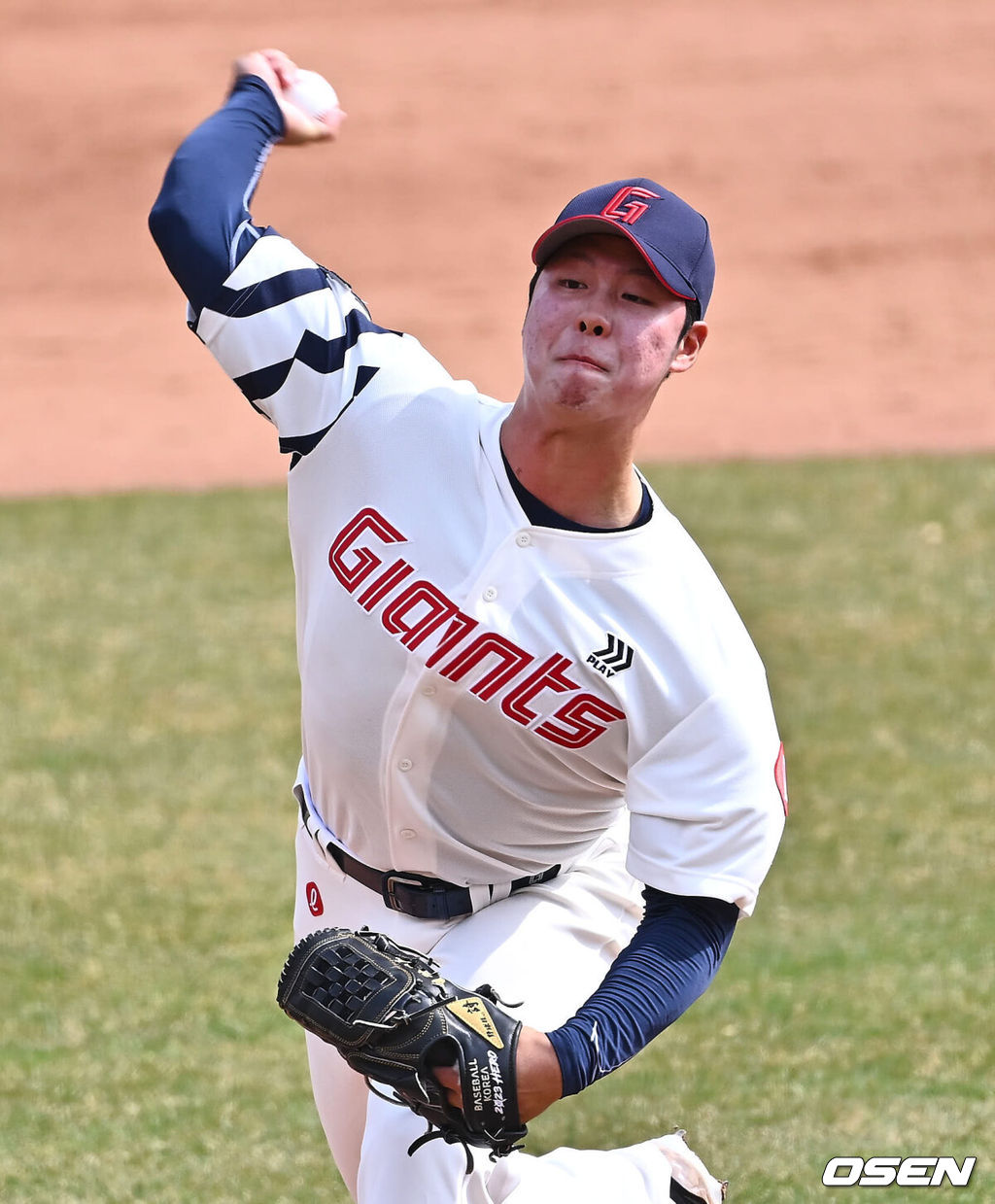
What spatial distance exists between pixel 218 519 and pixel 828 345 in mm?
7169

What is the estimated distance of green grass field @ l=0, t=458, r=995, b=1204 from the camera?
509 cm

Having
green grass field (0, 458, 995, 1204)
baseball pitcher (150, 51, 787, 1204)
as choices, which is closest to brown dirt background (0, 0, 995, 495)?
green grass field (0, 458, 995, 1204)

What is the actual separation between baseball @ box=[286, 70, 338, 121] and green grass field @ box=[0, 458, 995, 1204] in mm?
2745

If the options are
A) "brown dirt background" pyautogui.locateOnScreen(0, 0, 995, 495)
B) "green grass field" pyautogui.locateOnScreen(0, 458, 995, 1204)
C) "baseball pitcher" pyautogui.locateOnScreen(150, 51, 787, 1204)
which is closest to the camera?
"baseball pitcher" pyautogui.locateOnScreen(150, 51, 787, 1204)

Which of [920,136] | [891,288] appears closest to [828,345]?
[891,288]

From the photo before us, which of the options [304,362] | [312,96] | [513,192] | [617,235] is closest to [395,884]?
[304,362]

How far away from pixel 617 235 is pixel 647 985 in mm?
1353

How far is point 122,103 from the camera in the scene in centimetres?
2133

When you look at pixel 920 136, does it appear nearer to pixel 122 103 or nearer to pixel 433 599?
pixel 122 103

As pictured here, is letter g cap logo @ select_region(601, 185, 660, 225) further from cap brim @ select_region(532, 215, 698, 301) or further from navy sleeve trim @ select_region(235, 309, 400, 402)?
navy sleeve trim @ select_region(235, 309, 400, 402)

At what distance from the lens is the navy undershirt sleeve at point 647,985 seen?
3.06m

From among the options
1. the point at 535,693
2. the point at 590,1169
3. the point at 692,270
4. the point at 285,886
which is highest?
the point at 692,270

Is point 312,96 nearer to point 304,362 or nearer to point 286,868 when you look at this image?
point 304,362

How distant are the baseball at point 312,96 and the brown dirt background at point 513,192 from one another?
388 inches
